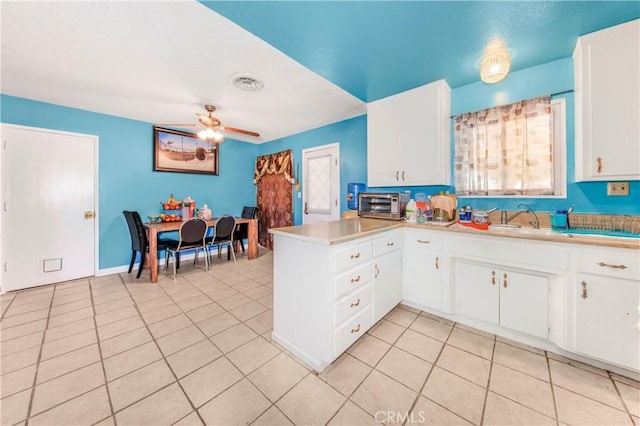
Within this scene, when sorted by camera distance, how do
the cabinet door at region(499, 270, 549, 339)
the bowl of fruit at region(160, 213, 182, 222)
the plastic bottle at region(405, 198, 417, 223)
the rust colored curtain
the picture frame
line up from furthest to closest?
the rust colored curtain, the picture frame, the bowl of fruit at region(160, 213, 182, 222), the plastic bottle at region(405, 198, 417, 223), the cabinet door at region(499, 270, 549, 339)

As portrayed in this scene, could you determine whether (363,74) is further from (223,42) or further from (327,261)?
(327,261)

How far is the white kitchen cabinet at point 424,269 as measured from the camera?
6.99 ft

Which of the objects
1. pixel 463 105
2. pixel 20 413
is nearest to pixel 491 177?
pixel 463 105

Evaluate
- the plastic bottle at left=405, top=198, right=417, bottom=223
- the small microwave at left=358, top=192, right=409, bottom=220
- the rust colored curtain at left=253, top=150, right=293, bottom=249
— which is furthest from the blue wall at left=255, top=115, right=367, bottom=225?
the plastic bottle at left=405, top=198, right=417, bottom=223

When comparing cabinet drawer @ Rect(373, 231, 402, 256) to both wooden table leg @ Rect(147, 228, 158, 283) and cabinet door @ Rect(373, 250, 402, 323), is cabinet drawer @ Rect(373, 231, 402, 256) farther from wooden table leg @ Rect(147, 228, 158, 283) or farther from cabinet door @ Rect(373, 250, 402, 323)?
wooden table leg @ Rect(147, 228, 158, 283)

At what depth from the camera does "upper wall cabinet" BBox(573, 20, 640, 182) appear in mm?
1581

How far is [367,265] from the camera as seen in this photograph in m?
1.83

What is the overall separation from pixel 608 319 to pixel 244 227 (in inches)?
186

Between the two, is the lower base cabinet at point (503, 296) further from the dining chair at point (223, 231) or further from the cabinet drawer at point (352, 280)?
the dining chair at point (223, 231)

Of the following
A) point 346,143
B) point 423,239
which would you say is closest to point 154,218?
point 346,143

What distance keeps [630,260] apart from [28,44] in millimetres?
4619

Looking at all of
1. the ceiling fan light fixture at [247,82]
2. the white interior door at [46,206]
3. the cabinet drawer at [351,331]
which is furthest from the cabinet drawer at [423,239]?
the white interior door at [46,206]

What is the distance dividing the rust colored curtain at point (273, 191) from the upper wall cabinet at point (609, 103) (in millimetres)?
3671

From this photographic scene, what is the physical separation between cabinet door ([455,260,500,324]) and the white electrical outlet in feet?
3.55
